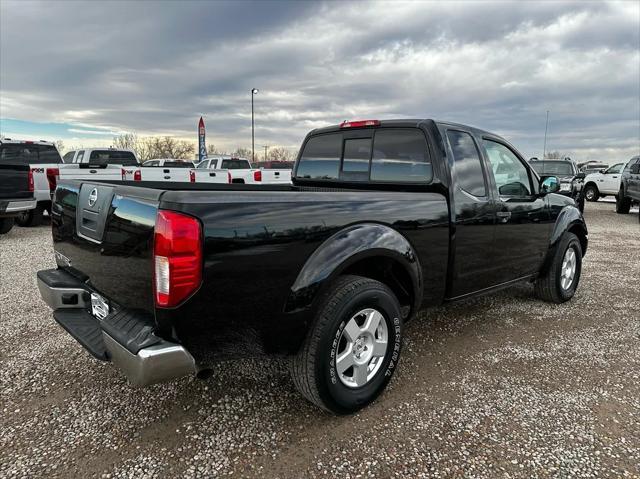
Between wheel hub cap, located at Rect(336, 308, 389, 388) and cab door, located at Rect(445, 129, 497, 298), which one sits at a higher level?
cab door, located at Rect(445, 129, 497, 298)

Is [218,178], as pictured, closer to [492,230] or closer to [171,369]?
[492,230]

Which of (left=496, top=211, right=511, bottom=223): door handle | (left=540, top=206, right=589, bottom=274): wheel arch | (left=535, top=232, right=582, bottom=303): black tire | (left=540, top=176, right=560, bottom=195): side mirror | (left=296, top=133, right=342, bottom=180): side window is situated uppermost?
(left=296, top=133, right=342, bottom=180): side window

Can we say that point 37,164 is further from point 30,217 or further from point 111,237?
point 111,237

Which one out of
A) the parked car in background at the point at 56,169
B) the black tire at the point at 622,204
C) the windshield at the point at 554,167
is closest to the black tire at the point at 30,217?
the parked car in background at the point at 56,169

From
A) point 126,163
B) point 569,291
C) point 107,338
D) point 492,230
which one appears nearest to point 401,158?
point 492,230

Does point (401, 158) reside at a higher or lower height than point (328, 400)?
higher

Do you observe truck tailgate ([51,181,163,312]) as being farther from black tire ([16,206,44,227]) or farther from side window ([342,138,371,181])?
black tire ([16,206,44,227])

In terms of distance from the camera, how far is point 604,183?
19250 mm

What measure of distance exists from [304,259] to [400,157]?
5.26ft

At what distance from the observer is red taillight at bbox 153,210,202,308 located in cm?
199

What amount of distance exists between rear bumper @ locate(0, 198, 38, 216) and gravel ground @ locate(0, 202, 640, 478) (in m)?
5.04

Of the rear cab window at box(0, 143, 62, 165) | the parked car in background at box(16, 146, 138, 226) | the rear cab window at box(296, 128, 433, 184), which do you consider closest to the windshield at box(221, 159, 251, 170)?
the parked car in background at box(16, 146, 138, 226)

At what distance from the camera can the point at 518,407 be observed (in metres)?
2.84

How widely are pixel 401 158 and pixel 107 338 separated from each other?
2.49 metres
